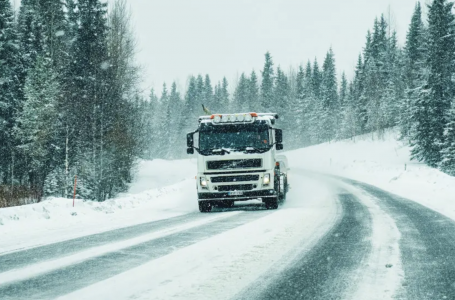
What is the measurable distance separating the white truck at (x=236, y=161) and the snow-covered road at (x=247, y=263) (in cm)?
306

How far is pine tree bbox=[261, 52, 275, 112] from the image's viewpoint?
266 feet

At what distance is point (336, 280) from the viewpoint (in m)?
4.54

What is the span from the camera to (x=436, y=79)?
3578 cm

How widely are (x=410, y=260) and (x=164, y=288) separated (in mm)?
3354

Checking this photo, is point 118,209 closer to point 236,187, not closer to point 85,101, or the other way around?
point 236,187

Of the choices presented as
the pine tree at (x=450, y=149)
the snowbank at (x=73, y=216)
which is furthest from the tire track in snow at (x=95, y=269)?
the pine tree at (x=450, y=149)

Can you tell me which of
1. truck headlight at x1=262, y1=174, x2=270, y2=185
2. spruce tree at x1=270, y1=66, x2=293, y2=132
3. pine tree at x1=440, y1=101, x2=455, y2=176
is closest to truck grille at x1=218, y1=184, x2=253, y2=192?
truck headlight at x1=262, y1=174, x2=270, y2=185

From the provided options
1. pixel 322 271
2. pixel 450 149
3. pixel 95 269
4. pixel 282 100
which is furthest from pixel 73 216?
pixel 282 100

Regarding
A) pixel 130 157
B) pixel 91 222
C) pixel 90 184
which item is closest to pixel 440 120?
pixel 130 157

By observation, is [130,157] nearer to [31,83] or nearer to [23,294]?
[31,83]

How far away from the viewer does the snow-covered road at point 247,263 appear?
13.6 ft

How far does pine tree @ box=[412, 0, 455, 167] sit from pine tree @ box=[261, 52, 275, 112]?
4570 centimetres

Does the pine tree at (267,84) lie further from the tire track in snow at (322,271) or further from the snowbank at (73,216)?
the tire track in snow at (322,271)

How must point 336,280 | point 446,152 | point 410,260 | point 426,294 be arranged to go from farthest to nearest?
point 446,152 → point 410,260 → point 336,280 → point 426,294
